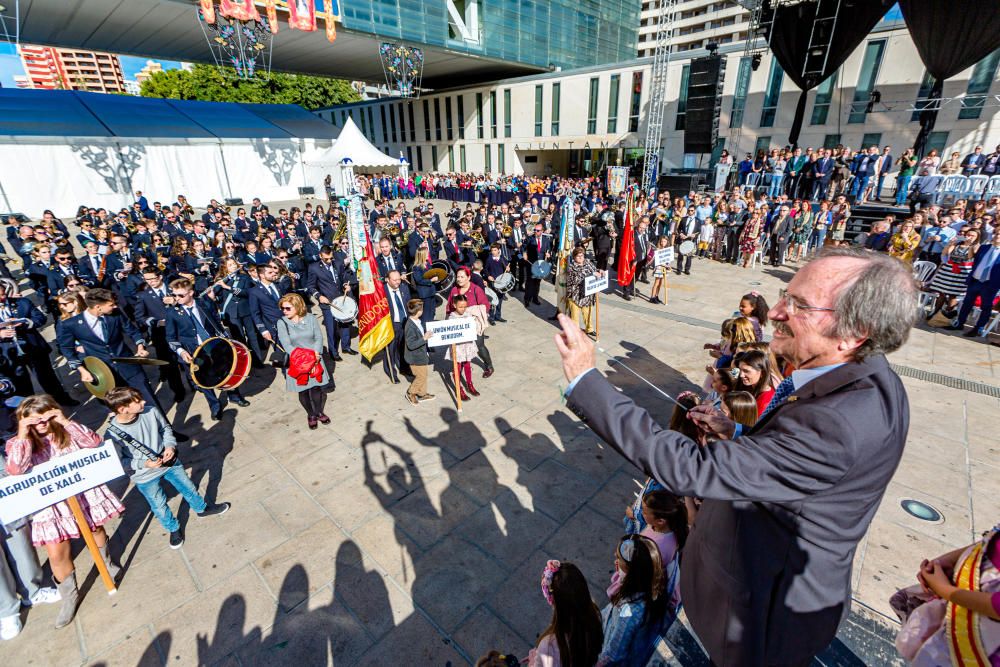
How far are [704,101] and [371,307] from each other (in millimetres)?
22714

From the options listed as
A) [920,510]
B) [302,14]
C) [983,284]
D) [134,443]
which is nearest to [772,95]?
[983,284]

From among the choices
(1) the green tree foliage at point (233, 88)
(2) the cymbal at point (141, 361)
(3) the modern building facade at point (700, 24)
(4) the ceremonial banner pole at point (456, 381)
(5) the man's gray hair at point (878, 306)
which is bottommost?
(4) the ceremonial banner pole at point (456, 381)

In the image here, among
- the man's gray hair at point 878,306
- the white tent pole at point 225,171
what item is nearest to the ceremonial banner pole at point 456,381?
the man's gray hair at point 878,306

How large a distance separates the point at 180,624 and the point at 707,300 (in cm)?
1183

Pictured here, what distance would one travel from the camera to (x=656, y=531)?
2.92m

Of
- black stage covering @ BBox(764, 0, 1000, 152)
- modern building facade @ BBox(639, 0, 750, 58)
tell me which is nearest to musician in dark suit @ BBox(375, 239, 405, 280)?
black stage covering @ BBox(764, 0, 1000, 152)

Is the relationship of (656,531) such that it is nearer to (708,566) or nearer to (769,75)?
(708,566)

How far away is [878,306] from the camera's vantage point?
1.46m

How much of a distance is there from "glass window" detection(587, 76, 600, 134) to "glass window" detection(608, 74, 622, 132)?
1.25m

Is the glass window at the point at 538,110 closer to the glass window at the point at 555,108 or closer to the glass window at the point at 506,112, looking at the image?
the glass window at the point at 555,108

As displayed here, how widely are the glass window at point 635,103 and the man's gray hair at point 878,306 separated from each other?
34165 mm

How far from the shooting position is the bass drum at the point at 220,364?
588 cm

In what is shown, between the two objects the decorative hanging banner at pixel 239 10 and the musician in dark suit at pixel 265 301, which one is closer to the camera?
the musician in dark suit at pixel 265 301

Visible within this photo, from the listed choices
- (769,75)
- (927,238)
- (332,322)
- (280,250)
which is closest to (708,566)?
(332,322)
